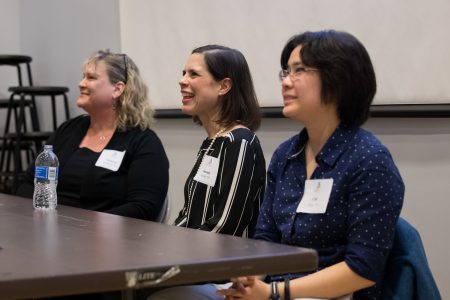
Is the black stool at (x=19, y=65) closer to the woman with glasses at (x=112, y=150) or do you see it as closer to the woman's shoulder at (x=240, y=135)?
the woman with glasses at (x=112, y=150)

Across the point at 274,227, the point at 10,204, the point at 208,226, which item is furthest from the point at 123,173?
the point at 274,227

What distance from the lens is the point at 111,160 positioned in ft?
8.82

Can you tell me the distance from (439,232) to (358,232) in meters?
1.26

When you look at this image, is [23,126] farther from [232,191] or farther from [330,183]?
[330,183]

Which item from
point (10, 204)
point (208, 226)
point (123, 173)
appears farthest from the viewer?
point (123, 173)

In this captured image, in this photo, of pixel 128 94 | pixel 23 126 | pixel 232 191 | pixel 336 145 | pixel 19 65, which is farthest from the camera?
pixel 19 65

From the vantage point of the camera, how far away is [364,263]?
158 centimetres

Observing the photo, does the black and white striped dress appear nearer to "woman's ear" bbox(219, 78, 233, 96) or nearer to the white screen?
"woman's ear" bbox(219, 78, 233, 96)

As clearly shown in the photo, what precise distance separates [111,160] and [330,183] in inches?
48.1

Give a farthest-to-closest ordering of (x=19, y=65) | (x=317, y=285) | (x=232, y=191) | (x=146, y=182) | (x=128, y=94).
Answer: (x=19, y=65)
(x=128, y=94)
(x=146, y=182)
(x=232, y=191)
(x=317, y=285)

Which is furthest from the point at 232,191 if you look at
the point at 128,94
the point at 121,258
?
the point at 128,94

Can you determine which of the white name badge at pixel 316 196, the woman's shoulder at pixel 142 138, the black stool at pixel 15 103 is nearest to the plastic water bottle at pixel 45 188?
the woman's shoulder at pixel 142 138

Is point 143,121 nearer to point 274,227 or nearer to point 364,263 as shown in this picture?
point 274,227

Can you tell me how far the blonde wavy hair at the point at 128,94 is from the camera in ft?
9.25
